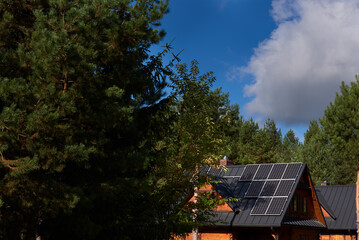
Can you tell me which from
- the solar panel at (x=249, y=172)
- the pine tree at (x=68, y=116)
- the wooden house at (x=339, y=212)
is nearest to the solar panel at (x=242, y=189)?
the solar panel at (x=249, y=172)

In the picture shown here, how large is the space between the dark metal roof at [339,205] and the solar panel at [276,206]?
27.0ft

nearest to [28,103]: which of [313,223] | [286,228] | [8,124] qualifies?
[8,124]

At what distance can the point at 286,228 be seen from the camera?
27375mm

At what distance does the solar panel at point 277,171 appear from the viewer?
92.1ft

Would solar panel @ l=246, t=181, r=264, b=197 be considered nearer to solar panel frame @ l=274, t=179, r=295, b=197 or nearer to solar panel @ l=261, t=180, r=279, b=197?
solar panel @ l=261, t=180, r=279, b=197

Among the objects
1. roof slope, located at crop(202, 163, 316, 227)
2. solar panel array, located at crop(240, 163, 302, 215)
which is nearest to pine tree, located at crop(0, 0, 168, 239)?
roof slope, located at crop(202, 163, 316, 227)

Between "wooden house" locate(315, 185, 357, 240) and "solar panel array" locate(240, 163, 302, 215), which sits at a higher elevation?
"wooden house" locate(315, 185, 357, 240)

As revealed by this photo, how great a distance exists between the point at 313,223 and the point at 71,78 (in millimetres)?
23080

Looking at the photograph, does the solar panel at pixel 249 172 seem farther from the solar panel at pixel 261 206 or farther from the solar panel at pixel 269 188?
the solar panel at pixel 261 206

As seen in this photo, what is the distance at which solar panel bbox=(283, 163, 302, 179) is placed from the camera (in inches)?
1087

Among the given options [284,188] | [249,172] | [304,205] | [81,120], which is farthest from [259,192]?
[81,120]

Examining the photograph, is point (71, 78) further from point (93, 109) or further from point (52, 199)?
point (52, 199)

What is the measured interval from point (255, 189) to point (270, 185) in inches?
36.5

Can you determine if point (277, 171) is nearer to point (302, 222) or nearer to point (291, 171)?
point (291, 171)
